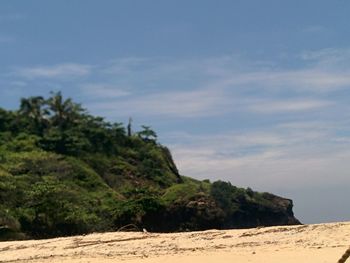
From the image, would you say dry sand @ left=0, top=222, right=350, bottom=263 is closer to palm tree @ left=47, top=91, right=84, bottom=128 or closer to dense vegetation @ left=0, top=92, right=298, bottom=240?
dense vegetation @ left=0, top=92, right=298, bottom=240

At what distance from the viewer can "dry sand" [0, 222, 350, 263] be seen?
1155cm

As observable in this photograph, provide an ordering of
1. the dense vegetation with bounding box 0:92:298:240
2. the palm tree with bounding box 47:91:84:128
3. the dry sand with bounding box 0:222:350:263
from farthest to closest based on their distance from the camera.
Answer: the palm tree with bounding box 47:91:84:128
the dense vegetation with bounding box 0:92:298:240
the dry sand with bounding box 0:222:350:263

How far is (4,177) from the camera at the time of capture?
4494 cm

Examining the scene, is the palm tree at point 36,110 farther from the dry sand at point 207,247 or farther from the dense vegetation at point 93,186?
the dry sand at point 207,247

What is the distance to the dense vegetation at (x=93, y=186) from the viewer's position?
39750mm

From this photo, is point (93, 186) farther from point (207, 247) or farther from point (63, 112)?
point (207, 247)

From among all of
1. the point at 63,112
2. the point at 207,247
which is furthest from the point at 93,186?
the point at 207,247

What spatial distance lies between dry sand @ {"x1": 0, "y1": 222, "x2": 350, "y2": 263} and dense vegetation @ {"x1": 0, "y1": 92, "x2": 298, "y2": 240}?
19727mm

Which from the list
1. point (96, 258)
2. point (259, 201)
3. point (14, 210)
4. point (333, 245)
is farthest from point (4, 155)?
point (333, 245)

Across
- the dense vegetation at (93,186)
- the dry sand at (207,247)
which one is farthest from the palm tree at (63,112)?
the dry sand at (207,247)

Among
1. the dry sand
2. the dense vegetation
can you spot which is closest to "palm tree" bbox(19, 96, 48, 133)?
the dense vegetation

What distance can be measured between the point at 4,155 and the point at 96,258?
4862cm

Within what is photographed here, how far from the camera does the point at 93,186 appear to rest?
58.4 metres

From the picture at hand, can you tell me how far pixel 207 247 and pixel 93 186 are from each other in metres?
45.6
